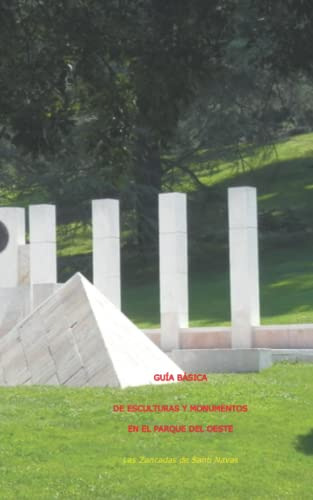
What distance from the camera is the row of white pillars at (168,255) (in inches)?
849

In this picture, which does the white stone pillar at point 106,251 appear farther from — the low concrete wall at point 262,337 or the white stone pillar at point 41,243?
the low concrete wall at point 262,337

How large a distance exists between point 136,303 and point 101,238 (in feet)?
28.6

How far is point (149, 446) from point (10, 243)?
10.7 meters

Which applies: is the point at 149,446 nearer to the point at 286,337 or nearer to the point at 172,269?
the point at 286,337

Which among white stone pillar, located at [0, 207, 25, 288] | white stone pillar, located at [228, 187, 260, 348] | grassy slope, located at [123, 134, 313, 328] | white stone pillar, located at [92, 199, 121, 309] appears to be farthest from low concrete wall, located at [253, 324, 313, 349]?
white stone pillar, located at [0, 207, 25, 288]

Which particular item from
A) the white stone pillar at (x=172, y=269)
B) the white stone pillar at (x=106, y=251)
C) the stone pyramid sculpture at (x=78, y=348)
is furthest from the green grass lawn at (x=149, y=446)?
the white stone pillar at (x=106, y=251)

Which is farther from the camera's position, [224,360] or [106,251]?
[106,251]

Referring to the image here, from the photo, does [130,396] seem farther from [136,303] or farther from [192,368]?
[136,303]

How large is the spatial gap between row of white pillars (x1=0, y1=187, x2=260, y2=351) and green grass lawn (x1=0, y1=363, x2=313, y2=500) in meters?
5.98

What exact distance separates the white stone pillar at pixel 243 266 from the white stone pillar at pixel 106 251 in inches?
105

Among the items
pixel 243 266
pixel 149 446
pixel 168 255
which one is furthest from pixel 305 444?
pixel 168 255

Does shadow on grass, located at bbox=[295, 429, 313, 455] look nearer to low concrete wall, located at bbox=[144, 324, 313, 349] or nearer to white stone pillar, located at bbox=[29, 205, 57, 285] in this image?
low concrete wall, located at bbox=[144, 324, 313, 349]

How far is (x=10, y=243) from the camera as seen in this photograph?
22.5m

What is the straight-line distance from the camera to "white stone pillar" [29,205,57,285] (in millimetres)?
22688
